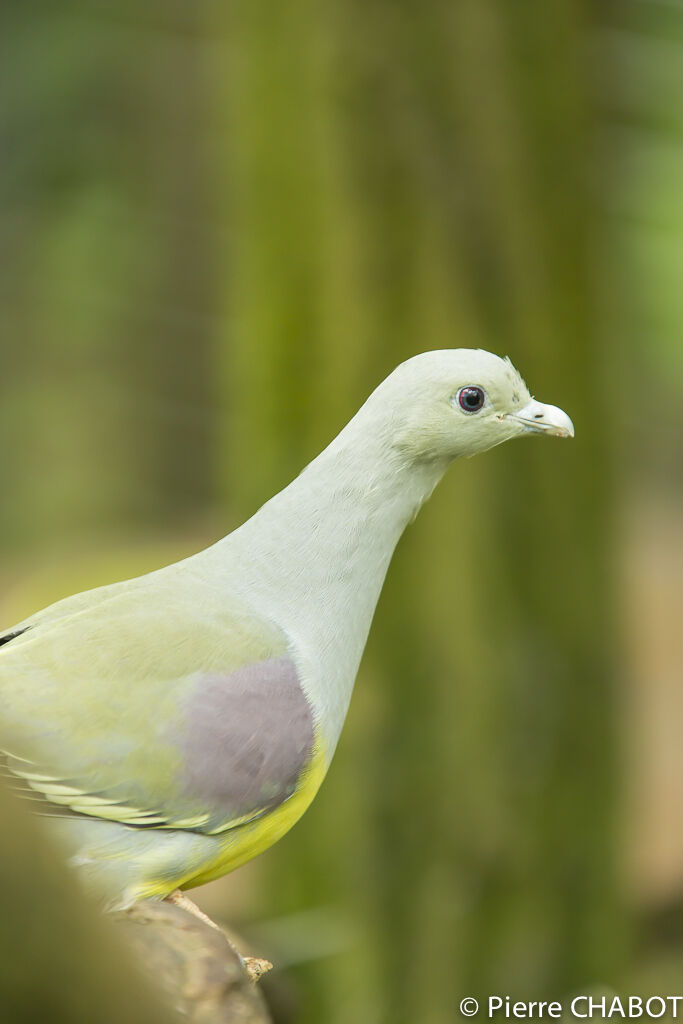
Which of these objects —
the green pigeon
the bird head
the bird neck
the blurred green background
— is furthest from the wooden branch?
the blurred green background

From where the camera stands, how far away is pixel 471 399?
1.09 m

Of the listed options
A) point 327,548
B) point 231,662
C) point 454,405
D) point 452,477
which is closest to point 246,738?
point 231,662

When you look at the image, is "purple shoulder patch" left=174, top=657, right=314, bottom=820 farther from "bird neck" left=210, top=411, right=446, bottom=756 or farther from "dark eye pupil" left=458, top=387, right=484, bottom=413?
"dark eye pupil" left=458, top=387, right=484, bottom=413

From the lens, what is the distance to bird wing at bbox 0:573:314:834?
0.99 meters

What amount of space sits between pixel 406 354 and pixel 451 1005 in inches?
53.8

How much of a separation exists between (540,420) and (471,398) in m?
0.09

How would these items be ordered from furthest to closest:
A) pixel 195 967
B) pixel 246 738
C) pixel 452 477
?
pixel 452 477, pixel 246 738, pixel 195 967

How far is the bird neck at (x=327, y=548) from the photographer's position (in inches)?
42.1

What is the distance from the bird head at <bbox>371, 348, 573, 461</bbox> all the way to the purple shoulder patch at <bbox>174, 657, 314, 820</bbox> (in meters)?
0.24

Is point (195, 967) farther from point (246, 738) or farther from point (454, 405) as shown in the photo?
point (454, 405)

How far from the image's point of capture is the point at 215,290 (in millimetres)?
4816

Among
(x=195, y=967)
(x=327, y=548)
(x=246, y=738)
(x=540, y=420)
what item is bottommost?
(x=195, y=967)

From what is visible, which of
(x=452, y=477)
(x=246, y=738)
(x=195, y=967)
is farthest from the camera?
(x=452, y=477)

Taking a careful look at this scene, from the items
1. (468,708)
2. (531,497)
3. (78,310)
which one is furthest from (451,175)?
(78,310)
